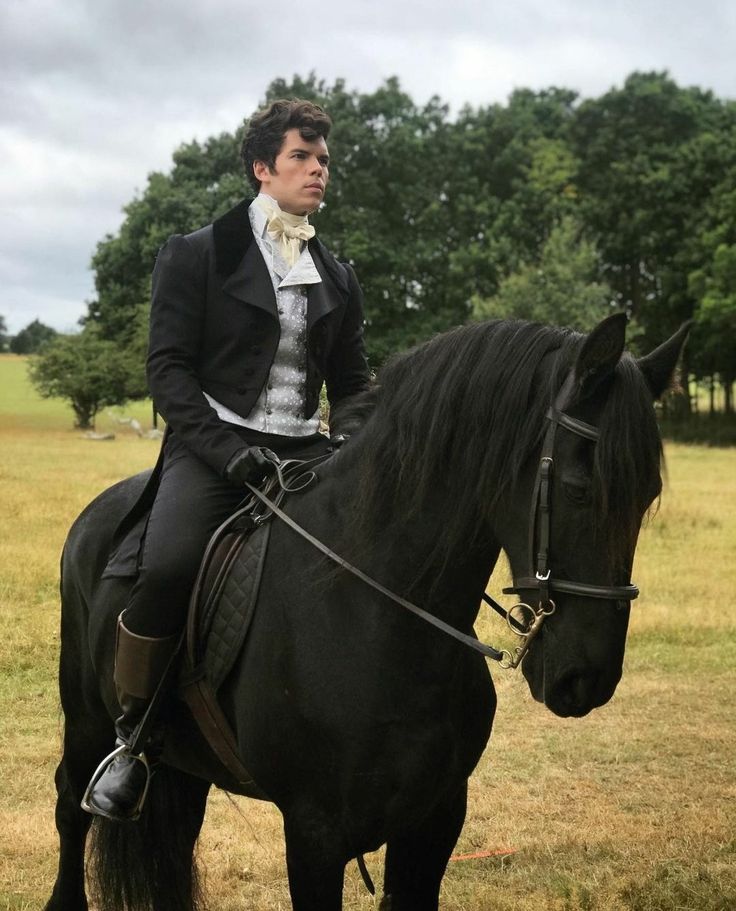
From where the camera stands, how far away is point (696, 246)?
42.1 metres

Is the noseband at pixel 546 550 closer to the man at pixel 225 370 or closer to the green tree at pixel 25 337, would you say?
the man at pixel 225 370

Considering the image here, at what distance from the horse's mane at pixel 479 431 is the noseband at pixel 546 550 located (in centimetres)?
5

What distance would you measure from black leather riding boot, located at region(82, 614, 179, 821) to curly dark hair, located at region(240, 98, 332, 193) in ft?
5.64

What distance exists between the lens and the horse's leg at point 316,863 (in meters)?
2.99

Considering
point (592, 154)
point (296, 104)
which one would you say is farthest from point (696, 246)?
point (296, 104)

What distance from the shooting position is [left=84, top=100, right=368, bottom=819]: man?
3.38 m

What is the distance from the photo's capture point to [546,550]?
8.45ft

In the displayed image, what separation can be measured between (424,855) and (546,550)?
1.34 meters

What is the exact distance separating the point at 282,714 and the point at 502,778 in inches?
167

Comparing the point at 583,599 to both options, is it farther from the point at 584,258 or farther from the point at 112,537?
the point at 584,258

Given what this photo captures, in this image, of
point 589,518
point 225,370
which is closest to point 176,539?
point 225,370

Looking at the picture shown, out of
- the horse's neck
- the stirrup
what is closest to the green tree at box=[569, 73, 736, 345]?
the stirrup

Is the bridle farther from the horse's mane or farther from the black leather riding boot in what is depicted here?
the black leather riding boot

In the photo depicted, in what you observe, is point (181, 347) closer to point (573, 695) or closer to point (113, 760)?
point (113, 760)
